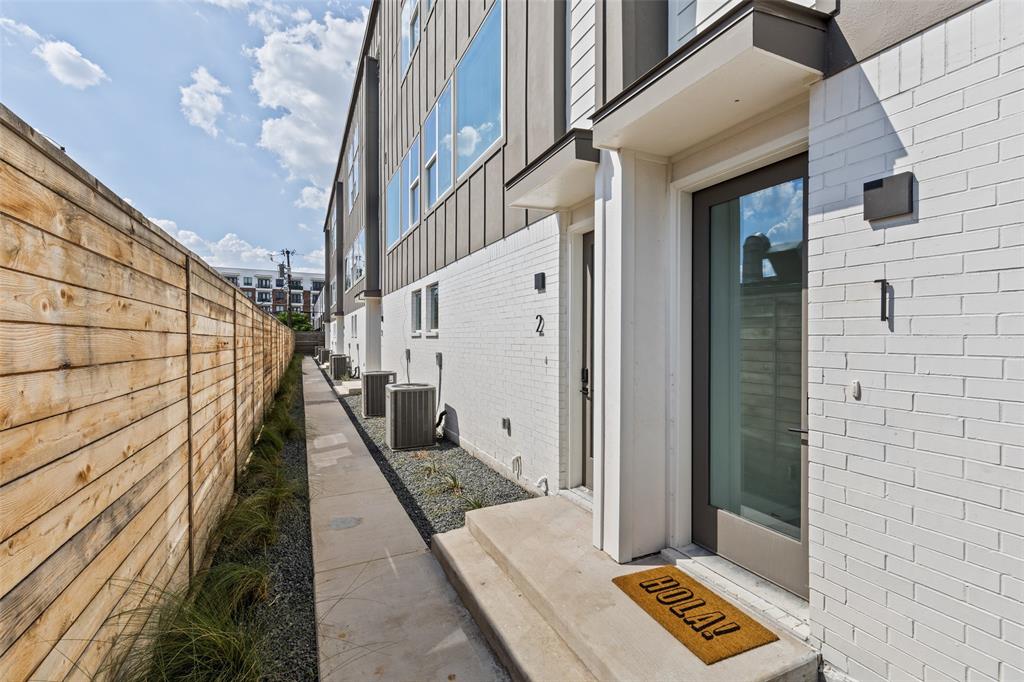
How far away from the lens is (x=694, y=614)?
8.48 ft

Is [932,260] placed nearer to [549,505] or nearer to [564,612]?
[564,612]

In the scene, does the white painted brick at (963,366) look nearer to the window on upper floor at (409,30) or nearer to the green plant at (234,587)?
the green plant at (234,587)

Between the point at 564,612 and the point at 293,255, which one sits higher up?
the point at 293,255

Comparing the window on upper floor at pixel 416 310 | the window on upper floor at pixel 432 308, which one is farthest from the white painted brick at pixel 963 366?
the window on upper floor at pixel 416 310

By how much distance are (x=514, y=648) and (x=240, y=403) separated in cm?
428

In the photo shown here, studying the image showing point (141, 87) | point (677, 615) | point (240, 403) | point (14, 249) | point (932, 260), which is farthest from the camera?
point (240, 403)

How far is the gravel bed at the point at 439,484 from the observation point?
474 centimetres

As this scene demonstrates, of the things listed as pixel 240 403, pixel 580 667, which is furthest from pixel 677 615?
pixel 240 403

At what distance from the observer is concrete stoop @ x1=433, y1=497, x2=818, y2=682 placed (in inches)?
86.4

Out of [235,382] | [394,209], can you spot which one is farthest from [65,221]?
[394,209]

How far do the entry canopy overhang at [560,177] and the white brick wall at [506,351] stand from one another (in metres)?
0.37

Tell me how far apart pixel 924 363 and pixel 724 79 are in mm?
1591

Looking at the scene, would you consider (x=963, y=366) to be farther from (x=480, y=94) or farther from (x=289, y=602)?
(x=480, y=94)

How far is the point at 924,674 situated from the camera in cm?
189
